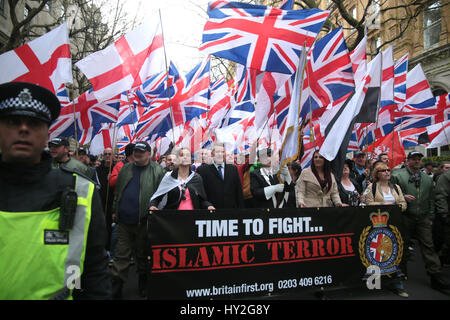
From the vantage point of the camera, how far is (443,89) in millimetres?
17016

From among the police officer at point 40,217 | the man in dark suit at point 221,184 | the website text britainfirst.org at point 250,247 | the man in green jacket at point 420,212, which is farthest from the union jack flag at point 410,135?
the police officer at point 40,217

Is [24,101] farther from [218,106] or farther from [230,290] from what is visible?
[218,106]

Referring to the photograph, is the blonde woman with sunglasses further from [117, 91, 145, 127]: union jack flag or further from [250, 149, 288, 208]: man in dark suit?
[117, 91, 145, 127]: union jack flag

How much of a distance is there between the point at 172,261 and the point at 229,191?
1734mm

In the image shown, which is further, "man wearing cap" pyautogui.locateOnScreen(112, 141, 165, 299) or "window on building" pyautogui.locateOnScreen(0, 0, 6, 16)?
"window on building" pyautogui.locateOnScreen(0, 0, 6, 16)

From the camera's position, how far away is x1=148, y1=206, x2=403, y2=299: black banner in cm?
337

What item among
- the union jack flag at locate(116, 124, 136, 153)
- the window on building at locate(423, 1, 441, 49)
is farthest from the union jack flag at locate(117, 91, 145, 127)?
the window on building at locate(423, 1, 441, 49)

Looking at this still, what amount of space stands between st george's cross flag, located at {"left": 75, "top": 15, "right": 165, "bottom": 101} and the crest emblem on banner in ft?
14.2

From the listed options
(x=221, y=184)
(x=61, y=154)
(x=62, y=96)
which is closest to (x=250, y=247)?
(x=221, y=184)

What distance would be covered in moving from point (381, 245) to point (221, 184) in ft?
8.13

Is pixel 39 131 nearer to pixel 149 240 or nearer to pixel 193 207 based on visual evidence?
pixel 149 240

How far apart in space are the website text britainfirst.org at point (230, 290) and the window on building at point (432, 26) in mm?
19981

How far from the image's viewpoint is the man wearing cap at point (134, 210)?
13.4 ft
